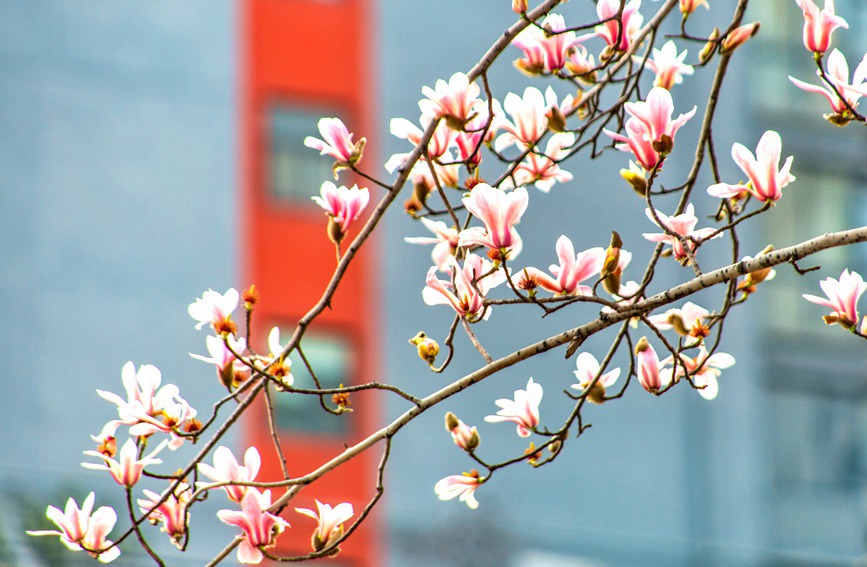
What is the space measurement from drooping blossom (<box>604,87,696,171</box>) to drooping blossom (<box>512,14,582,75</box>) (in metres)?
0.31

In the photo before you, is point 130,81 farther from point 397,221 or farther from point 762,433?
point 762,433

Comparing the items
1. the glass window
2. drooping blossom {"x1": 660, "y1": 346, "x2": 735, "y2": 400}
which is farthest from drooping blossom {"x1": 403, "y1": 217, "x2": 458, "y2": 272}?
the glass window

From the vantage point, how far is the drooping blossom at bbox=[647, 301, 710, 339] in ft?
5.73

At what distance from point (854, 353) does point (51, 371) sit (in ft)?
17.4

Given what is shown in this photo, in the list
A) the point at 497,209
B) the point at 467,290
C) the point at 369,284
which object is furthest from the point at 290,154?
the point at 497,209

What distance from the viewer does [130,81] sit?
28.0 ft

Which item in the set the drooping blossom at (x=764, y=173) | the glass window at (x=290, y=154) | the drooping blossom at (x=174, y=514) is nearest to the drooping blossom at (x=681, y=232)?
the drooping blossom at (x=764, y=173)

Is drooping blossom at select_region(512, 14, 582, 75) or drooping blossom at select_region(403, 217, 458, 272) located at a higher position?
drooping blossom at select_region(512, 14, 582, 75)

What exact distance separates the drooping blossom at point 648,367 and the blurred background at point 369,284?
5744mm

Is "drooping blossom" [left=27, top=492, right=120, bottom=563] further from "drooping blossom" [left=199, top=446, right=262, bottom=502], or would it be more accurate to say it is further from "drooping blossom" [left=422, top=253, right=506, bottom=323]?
"drooping blossom" [left=422, top=253, right=506, bottom=323]

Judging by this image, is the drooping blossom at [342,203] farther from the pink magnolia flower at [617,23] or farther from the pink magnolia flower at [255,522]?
the pink magnolia flower at [617,23]

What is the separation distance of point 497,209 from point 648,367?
1.16 ft

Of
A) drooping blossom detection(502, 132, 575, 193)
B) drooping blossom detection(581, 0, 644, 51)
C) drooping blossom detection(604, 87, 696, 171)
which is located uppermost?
drooping blossom detection(581, 0, 644, 51)

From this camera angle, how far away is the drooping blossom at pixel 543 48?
1945mm
